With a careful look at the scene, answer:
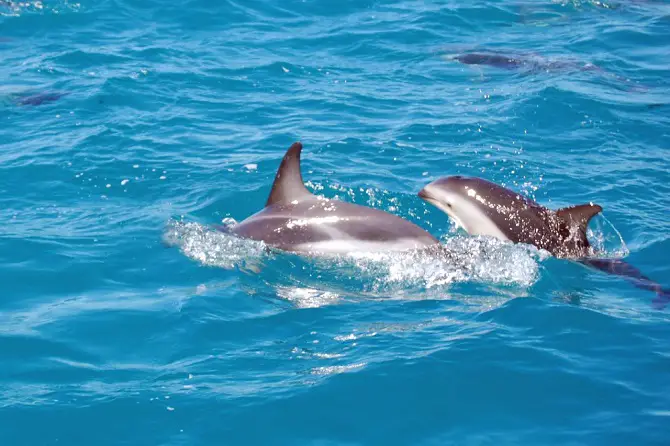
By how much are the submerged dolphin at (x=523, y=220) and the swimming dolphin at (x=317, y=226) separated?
3.66 feet

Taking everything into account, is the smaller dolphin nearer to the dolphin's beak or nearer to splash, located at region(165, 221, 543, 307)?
the dolphin's beak

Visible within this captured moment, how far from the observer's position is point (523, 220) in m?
10.7

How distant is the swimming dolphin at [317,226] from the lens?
394 inches

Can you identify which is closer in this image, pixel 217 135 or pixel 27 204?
pixel 27 204

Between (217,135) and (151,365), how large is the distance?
703cm

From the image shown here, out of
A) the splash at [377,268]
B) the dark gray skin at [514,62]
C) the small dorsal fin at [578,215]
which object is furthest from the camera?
the dark gray skin at [514,62]

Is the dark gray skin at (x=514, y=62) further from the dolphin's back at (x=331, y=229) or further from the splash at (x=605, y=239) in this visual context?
the dolphin's back at (x=331, y=229)

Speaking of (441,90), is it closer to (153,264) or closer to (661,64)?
(661,64)

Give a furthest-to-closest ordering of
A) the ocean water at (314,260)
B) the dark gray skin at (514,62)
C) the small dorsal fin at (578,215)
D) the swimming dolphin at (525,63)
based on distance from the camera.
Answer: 1. the dark gray skin at (514,62)
2. the swimming dolphin at (525,63)
3. the small dorsal fin at (578,215)
4. the ocean water at (314,260)

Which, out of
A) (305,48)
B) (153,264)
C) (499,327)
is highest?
(305,48)

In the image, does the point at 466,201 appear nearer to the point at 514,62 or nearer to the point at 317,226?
the point at 317,226

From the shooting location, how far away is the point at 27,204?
11961 mm

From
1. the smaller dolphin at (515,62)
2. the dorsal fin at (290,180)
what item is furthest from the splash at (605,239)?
the smaller dolphin at (515,62)

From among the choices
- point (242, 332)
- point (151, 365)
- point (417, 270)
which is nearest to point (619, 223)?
point (417, 270)
